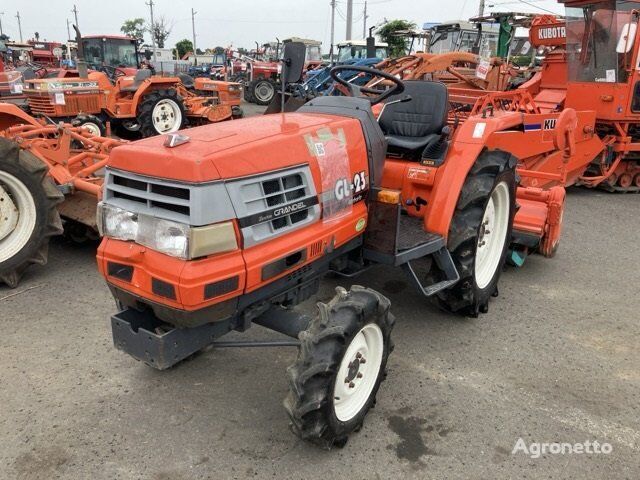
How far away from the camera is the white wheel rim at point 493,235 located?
381 cm

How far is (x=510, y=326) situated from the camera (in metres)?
3.64

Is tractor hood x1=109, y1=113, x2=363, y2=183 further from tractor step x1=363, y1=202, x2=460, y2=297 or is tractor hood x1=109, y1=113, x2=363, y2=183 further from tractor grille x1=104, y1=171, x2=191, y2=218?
tractor step x1=363, y1=202, x2=460, y2=297

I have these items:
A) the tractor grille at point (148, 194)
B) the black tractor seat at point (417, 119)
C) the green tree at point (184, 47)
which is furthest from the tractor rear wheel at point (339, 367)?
the green tree at point (184, 47)

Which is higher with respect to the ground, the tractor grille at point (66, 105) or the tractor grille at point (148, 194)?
the tractor grille at point (148, 194)

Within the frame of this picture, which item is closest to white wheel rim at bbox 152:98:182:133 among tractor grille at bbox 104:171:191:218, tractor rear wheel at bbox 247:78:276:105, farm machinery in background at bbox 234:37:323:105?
farm machinery in background at bbox 234:37:323:105

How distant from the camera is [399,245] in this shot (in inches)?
121

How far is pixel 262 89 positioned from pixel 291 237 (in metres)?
17.8

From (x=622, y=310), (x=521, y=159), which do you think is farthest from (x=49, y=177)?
(x=622, y=310)

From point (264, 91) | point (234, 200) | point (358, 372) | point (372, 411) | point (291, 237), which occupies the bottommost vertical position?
point (372, 411)

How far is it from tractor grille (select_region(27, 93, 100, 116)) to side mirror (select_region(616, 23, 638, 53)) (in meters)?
8.35

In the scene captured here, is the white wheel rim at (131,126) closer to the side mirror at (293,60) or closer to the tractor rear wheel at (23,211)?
the tractor rear wheel at (23,211)

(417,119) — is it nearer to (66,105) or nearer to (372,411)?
(372,411)

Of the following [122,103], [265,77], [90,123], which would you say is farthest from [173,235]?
[265,77]

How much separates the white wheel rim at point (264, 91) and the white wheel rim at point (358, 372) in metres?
17.7
